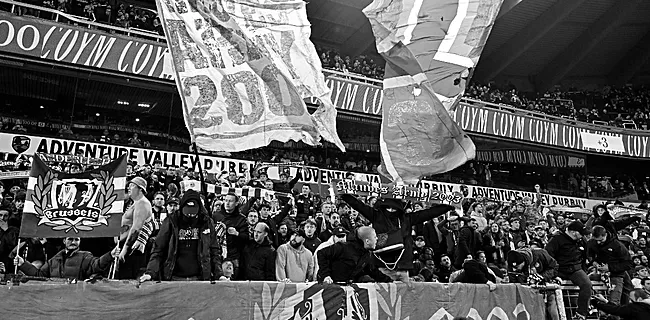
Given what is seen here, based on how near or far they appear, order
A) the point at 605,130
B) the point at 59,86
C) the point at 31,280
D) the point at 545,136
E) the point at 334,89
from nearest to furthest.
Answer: the point at 31,280, the point at 59,86, the point at 334,89, the point at 545,136, the point at 605,130

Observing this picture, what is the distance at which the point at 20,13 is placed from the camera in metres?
13.6

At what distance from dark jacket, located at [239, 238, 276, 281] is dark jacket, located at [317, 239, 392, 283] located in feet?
2.92

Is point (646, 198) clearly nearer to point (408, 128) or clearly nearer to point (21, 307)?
point (408, 128)

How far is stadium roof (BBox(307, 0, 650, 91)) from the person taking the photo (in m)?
25.9

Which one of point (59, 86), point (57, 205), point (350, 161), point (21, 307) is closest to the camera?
point (21, 307)

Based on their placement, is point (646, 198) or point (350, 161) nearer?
point (350, 161)

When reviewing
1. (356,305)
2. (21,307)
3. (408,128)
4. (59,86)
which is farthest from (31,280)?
(59,86)

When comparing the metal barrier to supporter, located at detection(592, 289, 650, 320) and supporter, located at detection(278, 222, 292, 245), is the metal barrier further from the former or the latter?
supporter, located at detection(278, 222, 292, 245)

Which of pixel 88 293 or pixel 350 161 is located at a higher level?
pixel 350 161

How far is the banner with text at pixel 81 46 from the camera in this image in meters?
13.1

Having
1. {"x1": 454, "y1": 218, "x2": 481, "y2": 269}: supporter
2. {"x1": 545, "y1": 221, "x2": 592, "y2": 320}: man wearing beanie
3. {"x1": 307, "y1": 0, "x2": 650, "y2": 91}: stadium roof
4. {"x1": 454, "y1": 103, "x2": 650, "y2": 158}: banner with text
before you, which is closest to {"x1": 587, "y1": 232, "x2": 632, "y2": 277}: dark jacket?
{"x1": 545, "y1": 221, "x2": 592, "y2": 320}: man wearing beanie

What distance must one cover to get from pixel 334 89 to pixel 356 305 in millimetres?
12464

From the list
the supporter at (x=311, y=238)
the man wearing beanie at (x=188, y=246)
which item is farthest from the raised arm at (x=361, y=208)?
the man wearing beanie at (x=188, y=246)

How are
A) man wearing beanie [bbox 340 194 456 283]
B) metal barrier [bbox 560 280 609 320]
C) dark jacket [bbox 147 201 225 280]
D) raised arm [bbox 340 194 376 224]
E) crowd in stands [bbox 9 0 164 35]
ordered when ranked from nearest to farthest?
dark jacket [bbox 147 201 225 280], man wearing beanie [bbox 340 194 456 283], raised arm [bbox 340 194 376 224], metal barrier [bbox 560 280 609 320], crowd in stands [bbox 9 0 164 35]
